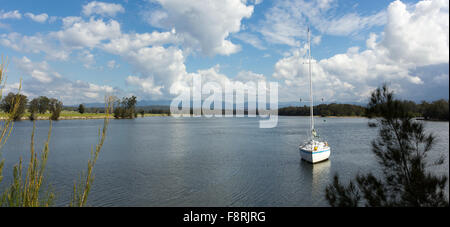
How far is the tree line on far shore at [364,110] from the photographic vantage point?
3.91m

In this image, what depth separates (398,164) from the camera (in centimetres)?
472

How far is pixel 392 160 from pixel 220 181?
11273mm

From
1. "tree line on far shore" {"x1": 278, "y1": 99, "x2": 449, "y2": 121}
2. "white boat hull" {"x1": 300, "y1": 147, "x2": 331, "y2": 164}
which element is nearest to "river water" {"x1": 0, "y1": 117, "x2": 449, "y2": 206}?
"white boat hull" {"x1": 300, "y1": 147, "x2": 331, "y2": 164}

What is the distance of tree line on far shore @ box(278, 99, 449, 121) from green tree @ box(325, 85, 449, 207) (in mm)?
137

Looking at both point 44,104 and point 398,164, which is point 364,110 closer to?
point 398,164

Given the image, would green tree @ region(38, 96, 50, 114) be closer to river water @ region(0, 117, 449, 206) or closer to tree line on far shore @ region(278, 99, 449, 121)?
river water @ region(0, 117, 449, 206)

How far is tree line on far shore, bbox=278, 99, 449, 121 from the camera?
3.91 metres

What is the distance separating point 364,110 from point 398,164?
4.28ft

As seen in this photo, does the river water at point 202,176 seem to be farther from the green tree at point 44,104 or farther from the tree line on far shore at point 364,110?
the tree line on far shore at point 364,110

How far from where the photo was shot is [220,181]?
15.0 metres

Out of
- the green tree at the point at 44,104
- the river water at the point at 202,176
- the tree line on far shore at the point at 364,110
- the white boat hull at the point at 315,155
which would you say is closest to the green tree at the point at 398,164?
the tree line on far shore at the point at 364,110

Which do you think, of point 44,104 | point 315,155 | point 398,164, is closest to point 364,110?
point 398,164
